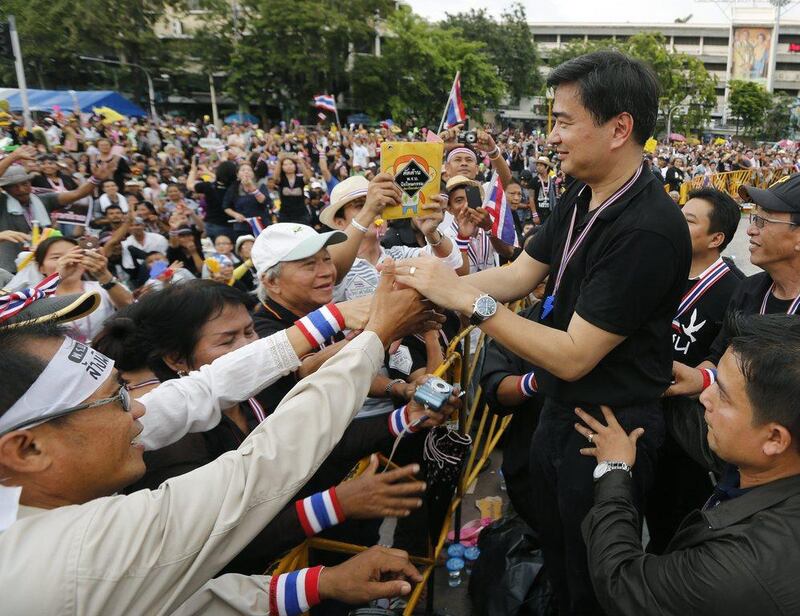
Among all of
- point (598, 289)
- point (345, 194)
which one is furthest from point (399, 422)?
point (345, 194)

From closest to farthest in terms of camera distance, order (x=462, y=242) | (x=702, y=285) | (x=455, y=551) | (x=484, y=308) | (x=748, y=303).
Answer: (x=484, y=308), (x=748, y=303), (x=702, y=285), (x=455, y=551), (x=462, y=242)

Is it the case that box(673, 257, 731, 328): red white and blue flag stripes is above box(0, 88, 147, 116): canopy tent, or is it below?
below

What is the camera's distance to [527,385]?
2.84m

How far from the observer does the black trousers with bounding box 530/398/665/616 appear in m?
1.99

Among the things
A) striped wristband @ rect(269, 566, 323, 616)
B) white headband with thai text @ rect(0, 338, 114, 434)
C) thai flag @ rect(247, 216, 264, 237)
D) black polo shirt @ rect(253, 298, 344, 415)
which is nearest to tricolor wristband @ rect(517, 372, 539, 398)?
black polo shirt @ rect(253, 298, 344, 415)

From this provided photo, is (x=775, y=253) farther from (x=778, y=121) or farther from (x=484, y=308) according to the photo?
(x=778, y=121)

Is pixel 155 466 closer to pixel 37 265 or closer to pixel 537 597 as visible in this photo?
pixel 537 597

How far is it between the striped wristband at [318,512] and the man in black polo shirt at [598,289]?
2.48 ft

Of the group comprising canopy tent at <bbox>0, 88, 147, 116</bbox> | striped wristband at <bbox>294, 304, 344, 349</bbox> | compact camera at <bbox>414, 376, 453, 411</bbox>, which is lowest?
compact camera at <bbox>414, 376, 453, 411</bbox>

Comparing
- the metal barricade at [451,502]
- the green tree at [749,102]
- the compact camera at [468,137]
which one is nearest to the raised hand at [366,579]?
the metal barricade at [451,502]

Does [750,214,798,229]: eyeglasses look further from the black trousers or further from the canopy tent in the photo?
the canopy tent

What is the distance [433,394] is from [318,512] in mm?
557

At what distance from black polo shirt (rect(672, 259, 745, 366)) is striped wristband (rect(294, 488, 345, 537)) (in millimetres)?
1910

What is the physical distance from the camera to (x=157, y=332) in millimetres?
2268
